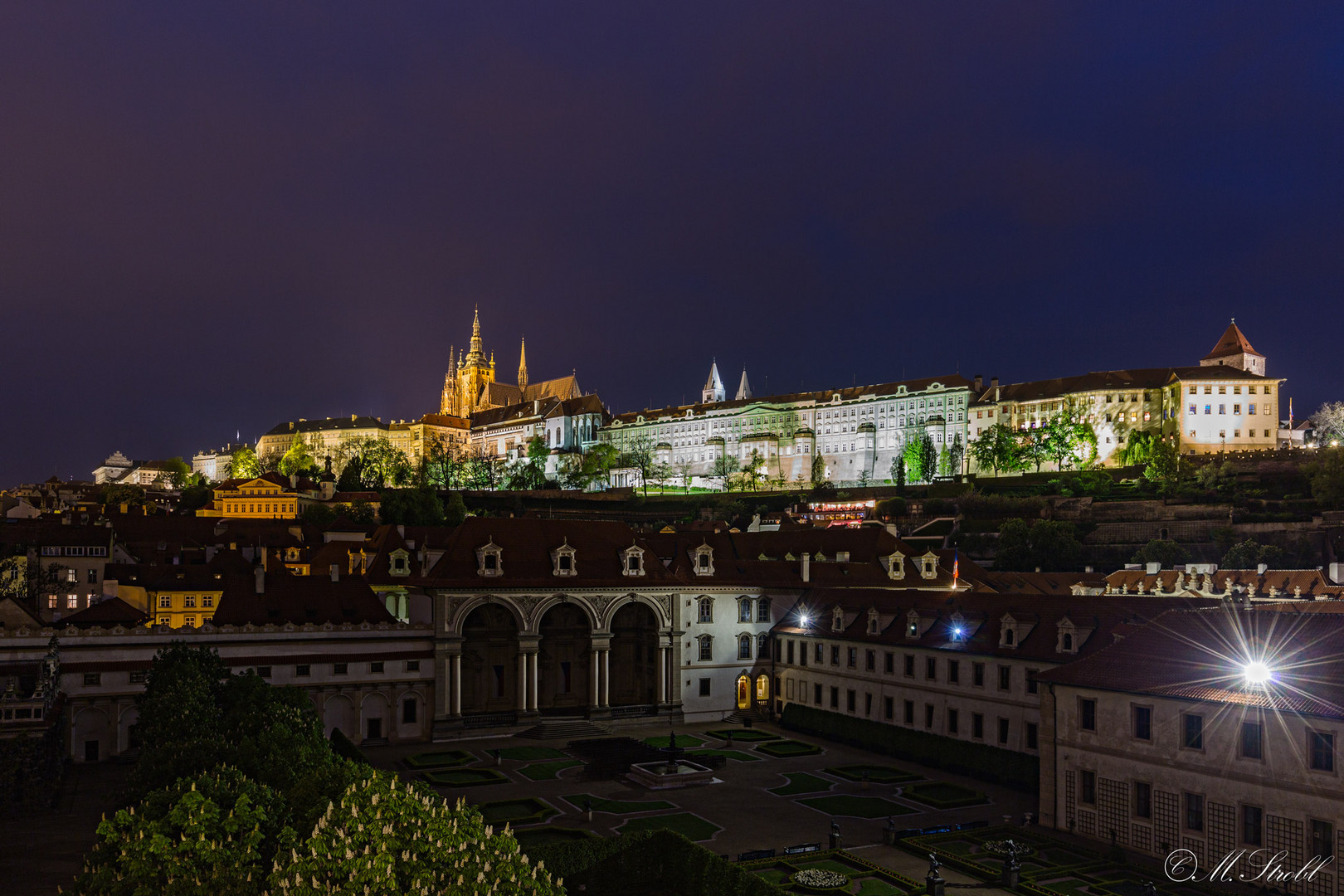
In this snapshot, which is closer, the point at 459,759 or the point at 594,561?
the point at 459,759

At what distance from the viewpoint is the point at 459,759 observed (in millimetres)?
53875

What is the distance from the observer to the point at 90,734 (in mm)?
52625

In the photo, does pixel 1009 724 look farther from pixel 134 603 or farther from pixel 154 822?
pixel 134 603

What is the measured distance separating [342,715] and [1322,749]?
48163 mm

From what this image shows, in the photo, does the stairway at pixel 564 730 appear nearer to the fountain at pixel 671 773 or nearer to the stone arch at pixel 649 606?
the stone arch at pixel 649 606

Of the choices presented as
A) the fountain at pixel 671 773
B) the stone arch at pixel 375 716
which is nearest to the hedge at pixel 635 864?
the fountain at pixel 671 773

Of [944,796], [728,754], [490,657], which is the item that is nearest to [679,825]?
[944,796]

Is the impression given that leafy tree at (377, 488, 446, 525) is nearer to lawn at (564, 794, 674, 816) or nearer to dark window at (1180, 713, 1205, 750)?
lawn at (564, 794, 674, 816)

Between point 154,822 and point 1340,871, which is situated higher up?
point 154,822

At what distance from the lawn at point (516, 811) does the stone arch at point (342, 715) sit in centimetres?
1712

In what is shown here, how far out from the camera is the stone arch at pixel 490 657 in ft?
208

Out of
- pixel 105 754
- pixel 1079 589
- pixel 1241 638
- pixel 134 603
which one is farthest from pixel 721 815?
pixel 134 603

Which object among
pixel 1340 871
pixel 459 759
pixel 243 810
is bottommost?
pixel 459 759

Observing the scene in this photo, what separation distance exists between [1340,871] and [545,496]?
15203 cm
